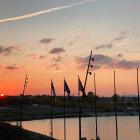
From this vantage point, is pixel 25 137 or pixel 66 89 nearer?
pixel 25 137

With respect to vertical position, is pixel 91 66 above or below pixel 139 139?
above

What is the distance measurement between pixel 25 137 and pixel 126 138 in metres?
30.8

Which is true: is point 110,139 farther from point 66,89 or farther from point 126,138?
point 66,89

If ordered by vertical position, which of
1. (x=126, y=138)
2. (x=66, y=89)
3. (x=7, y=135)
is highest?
(x=66, y=89)

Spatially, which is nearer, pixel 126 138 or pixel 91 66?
pixel 91 66

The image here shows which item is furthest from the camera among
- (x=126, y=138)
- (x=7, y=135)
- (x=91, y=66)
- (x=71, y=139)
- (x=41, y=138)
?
(x=126, y=138)

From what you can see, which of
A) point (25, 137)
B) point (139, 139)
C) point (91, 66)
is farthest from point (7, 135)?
point (139, 139)

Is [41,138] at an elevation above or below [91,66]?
below

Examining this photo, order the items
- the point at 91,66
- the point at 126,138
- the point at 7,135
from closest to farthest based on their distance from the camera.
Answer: the point at 91,66 < the point at 7,135 < the point at 126,138

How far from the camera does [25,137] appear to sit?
153 ft

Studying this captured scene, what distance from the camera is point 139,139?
61781 mm

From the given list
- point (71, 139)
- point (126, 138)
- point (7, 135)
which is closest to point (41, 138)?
point (7, 135)

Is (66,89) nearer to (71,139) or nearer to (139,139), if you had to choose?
(71,139)

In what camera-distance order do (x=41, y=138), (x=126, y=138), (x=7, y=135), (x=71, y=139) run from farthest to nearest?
(x=126, y=138)
(x=71, y=139)
(x=41, y=138)
(x=7, y=135)
